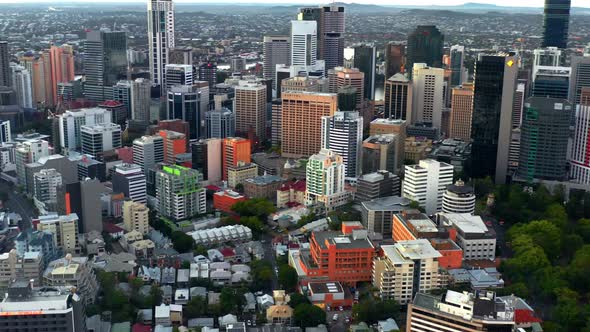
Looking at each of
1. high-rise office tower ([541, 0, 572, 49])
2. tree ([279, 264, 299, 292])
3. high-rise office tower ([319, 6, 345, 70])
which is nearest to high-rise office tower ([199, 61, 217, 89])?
high-rise office tower ([319, 6, 345, 70])

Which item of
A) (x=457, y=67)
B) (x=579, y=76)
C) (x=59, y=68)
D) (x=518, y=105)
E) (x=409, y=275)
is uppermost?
(x=579, y=76)

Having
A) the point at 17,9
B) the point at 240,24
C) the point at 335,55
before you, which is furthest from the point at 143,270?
the point at 17,9

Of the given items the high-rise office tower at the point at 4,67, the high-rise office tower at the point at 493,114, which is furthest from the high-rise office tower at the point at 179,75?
the high-rise office tower at the point at 493,114

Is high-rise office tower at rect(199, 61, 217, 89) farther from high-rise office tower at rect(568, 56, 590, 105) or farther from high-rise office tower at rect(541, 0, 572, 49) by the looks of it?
high-rise office tower at rect(541, 0, 572, 49)

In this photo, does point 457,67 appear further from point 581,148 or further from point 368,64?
point 581,148

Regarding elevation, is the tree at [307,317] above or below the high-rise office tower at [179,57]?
below

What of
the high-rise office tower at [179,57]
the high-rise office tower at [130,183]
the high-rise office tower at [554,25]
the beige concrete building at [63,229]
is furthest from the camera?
the high-rise office tower at [179,57]

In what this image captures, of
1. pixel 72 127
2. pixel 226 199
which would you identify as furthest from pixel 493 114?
pixel 72 127

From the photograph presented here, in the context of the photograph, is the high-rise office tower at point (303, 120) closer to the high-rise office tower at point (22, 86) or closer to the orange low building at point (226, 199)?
the orange low building at point (226, 199)
